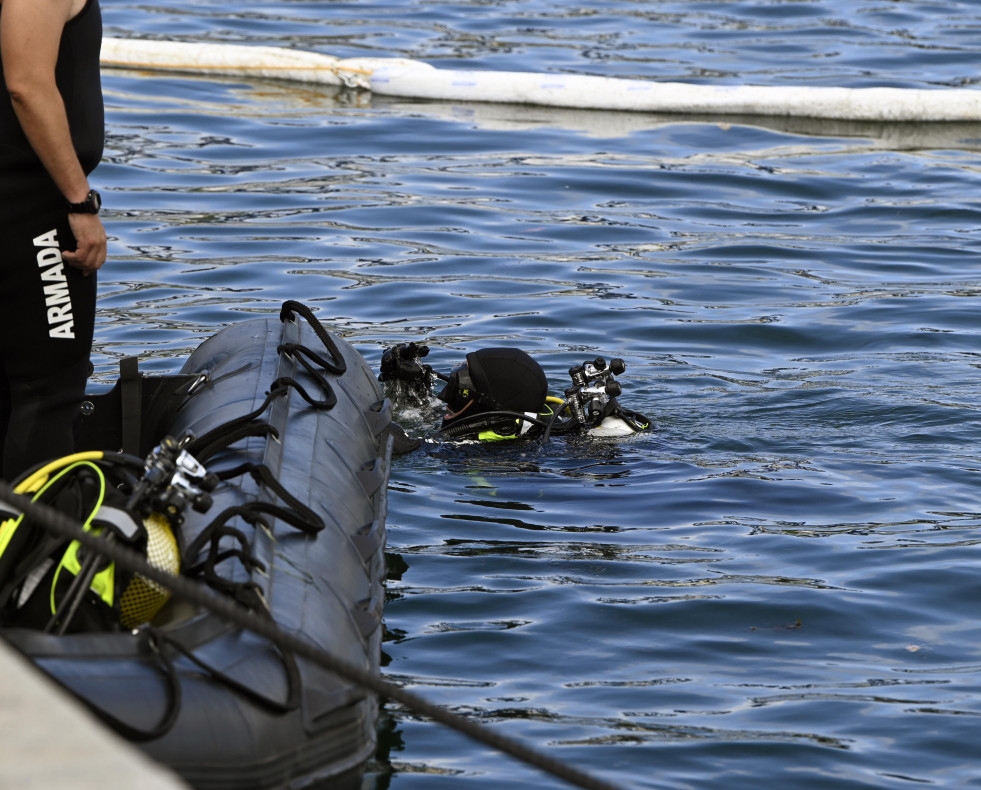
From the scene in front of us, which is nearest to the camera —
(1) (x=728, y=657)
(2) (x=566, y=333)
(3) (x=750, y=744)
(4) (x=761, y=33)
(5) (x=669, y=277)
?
(3) (x=750, y=744)

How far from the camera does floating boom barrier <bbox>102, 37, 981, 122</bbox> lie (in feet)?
40.6

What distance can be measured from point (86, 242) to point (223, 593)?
1.15 meters

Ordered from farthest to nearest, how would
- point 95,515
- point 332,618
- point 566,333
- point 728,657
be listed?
point 566,333 < point 728,657 < point 332,618 < point 95,515

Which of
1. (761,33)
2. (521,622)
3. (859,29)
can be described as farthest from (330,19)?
(521,622)

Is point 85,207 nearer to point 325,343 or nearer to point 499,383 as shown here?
point 325,343

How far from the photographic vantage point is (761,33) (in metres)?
16.5

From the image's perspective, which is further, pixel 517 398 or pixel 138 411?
pixel 517 398

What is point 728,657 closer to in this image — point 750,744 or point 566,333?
point 750,744

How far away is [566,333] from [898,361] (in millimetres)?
1762

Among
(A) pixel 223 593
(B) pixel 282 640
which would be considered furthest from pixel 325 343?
Answer: (B) pixel 282 640

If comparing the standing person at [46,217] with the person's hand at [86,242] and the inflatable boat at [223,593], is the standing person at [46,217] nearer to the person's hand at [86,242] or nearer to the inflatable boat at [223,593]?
the person's hand at [86,242]

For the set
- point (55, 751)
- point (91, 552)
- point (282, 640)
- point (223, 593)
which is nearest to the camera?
point (55, 751)

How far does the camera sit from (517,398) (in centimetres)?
580

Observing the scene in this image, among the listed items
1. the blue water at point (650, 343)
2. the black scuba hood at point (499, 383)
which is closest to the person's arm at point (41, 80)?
the blue water at point (650, 343)
